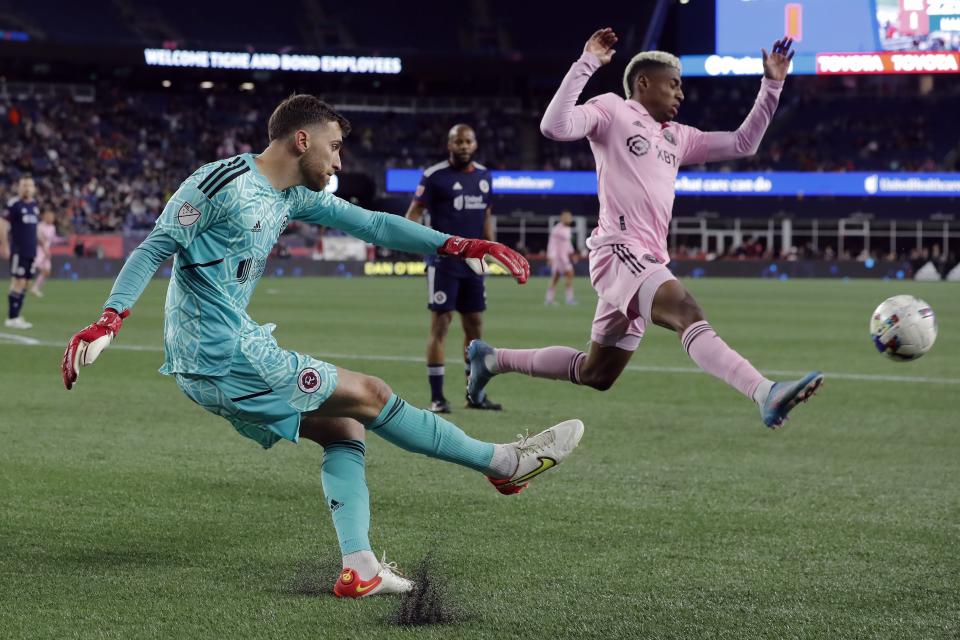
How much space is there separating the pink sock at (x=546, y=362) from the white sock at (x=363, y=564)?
3.08 m

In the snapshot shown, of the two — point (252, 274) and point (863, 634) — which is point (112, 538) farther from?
point (863, 634)

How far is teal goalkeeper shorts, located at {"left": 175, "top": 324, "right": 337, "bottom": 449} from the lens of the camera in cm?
431

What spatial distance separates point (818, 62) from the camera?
168 ft

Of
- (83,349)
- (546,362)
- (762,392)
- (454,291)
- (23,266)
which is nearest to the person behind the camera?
(83,349)

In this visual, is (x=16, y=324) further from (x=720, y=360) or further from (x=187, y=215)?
(x=187, y=215)

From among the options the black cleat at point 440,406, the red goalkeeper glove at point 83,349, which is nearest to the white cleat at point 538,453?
the red goalkeeper glove at point 83,349

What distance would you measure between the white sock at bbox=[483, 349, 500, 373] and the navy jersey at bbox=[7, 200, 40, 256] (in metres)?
13.3

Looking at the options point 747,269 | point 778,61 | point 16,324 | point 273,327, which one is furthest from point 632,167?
point 747,269

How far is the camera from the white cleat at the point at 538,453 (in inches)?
192

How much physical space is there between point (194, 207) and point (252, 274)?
1.26ft

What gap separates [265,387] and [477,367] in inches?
151

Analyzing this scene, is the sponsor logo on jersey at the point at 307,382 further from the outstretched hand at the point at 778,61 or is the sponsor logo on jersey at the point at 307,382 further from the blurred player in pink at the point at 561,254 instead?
the blurred player in pink at the point at 561,254

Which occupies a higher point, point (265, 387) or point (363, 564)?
point (265, 387)

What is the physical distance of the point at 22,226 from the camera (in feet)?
63.2
